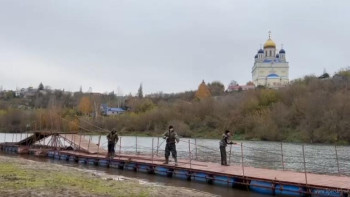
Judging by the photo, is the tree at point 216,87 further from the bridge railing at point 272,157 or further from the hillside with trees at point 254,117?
the bridge railing at point 272,157

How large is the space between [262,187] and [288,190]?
1.39 m

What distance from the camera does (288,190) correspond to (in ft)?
60.8

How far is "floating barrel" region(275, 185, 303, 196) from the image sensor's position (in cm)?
1809

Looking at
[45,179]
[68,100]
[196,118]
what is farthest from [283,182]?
[68,100]

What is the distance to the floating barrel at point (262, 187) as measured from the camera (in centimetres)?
1923

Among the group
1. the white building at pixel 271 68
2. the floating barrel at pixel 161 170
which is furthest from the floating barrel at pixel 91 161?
the white building at pixel 271 68

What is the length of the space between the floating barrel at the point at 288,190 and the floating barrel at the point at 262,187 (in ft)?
1.03

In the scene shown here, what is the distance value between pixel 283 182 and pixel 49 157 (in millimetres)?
25551

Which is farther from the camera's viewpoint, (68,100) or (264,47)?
(68,100)

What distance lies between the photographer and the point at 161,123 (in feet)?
371

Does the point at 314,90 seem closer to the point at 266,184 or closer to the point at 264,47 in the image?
the point at 264,47

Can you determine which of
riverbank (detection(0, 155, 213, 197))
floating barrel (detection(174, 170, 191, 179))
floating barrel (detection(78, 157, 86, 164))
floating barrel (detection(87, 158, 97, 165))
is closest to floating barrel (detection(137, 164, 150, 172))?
floating barrel (detection(174, 170, 191, 179))

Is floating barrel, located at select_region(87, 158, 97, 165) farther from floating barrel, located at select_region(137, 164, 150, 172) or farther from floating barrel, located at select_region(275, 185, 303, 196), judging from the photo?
floating barrel, located at select_region(275, 185, 303, 196)

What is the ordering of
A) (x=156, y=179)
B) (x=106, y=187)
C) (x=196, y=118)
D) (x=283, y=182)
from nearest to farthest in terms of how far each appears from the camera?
(x=106, y=187) → (x=283, y=182) → (x=156, y=179) → (x=196, y=118)
